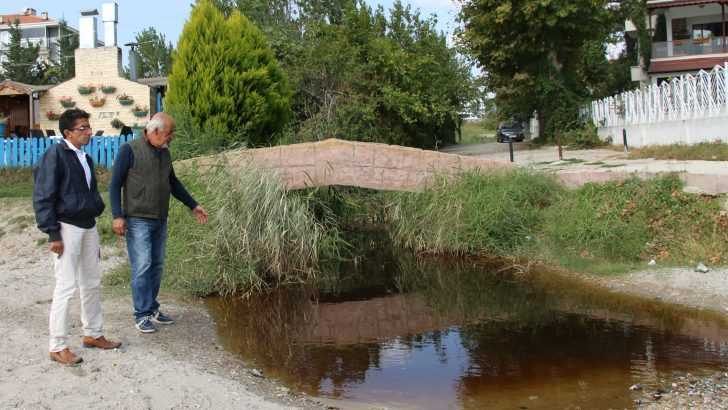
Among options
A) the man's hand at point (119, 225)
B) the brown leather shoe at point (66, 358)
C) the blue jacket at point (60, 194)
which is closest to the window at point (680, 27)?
the man's hand at point (119, 225)

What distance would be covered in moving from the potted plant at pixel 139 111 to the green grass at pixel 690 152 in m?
15.4

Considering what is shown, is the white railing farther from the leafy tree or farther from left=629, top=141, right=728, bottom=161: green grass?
the leafy tree

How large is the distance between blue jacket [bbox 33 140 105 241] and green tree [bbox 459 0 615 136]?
25228 millimetres

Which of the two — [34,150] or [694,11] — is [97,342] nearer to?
[34,150]

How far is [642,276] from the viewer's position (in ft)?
34.6

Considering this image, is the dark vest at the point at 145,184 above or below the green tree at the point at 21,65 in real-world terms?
below

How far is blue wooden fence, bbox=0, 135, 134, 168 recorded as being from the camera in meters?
18.9

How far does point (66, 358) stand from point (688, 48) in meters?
40.6

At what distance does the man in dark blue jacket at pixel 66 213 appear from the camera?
5.95 metres

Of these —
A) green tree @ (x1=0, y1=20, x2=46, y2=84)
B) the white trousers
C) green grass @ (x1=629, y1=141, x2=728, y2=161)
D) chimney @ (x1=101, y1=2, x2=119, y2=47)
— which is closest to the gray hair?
the white trousers

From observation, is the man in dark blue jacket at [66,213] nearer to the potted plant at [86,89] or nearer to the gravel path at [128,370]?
the gravel path at [128,370]

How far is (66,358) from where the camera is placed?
19.7ft

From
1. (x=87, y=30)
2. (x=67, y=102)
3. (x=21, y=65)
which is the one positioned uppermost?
(x=21, y=65)

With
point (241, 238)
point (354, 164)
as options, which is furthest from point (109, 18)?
point (241, 238)
